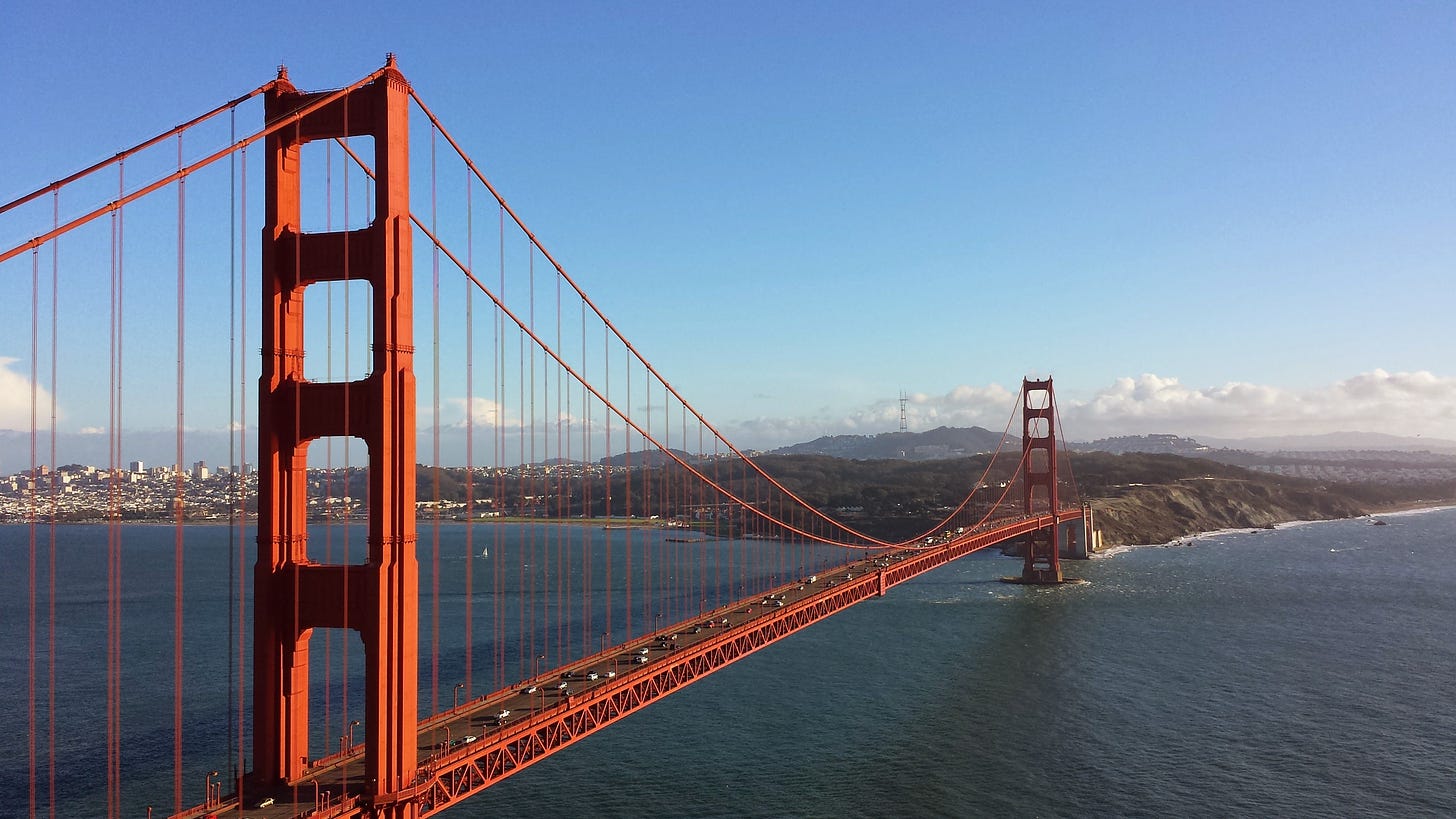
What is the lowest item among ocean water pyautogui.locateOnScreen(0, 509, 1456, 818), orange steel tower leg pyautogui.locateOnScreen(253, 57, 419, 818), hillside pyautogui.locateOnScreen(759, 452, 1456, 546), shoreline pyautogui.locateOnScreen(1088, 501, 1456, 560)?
shoreline pyautogui.locateOnScreen(1088, 501, 1456, 560)

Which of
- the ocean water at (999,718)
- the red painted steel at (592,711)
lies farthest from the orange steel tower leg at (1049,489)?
the red painted steel at (592,711)

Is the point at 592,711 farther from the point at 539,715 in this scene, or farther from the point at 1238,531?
the point at 1238,531

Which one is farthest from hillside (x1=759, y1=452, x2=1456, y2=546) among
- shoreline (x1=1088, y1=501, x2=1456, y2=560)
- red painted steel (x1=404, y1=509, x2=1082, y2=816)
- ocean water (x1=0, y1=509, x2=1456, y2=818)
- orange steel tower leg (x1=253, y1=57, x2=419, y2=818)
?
orange steel tower leg (x1=253, y1=57, x2=419, y2=818)

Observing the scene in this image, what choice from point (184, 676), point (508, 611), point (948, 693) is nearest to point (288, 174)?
point (948, 693)

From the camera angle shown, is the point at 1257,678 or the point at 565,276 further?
the point at 1257,678

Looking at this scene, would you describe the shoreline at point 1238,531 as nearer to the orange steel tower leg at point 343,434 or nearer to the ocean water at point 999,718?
the ocean water at point 999,718

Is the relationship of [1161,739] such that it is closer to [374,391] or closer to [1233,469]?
[374,391]

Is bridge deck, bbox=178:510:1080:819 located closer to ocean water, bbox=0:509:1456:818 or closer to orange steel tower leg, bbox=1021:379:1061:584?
ocean water, bbox=0:509:1456:818
